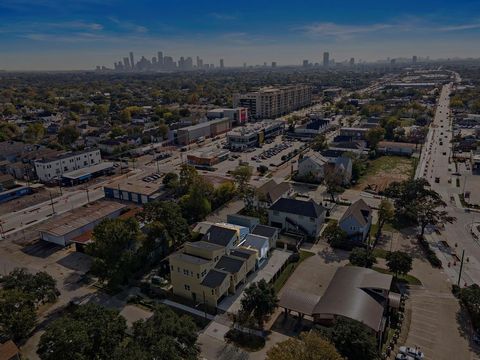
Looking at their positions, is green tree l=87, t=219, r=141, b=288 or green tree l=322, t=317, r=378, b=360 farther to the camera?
green tree l=87, t=219, r=141, b=288

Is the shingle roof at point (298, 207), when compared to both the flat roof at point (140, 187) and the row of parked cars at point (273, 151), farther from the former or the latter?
the row of parked cars at point (273, 151)

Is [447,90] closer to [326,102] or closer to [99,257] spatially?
[326,102]

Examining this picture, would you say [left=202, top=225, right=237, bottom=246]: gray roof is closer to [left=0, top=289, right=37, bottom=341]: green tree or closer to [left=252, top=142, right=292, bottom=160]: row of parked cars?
[left=0, top=289, right=37, bottom=341]: green tree

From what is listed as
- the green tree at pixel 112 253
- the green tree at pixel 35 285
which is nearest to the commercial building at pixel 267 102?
the green tree at pixel 112 253

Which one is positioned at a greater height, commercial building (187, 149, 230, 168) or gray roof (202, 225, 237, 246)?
gray roof (202, 225, 237, 246)

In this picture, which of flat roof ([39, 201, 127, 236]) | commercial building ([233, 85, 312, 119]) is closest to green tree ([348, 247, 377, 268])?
flat roof ([39, 201, 127, 236])

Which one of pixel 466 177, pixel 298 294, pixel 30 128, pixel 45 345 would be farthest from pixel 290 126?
pixel 45 345
